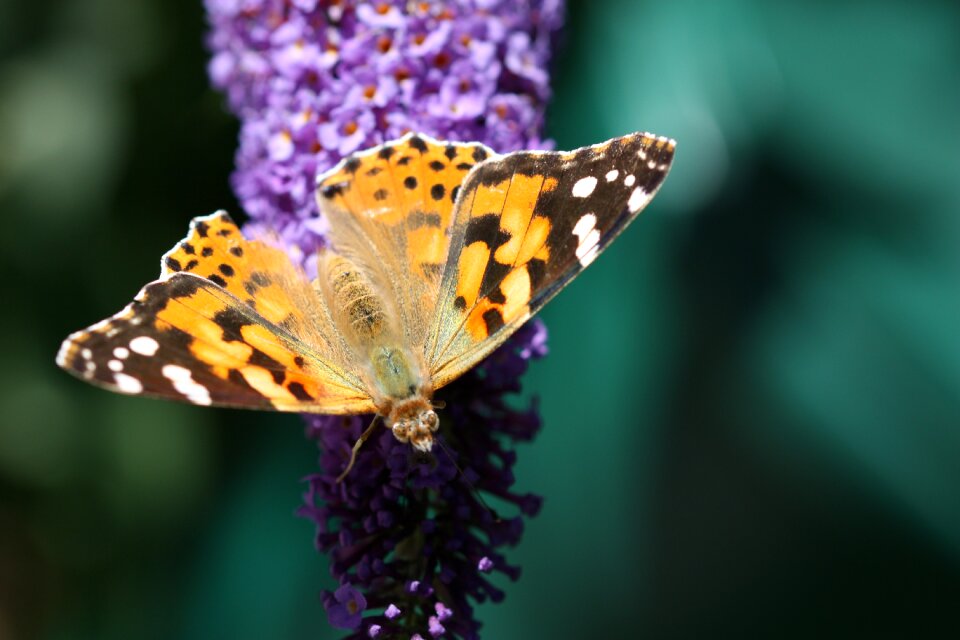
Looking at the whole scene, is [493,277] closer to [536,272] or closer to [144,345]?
[536,272]

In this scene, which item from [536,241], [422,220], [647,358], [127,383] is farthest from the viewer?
[647,358]

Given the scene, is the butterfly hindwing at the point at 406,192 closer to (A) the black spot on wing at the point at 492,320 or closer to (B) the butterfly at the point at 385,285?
(B) the butterfly at the point at 385,285

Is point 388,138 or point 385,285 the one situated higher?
point 388,138

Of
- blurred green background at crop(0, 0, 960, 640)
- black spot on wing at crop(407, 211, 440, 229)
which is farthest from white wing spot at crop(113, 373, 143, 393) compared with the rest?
blurred green background at crop(0, 0, 960, 640)

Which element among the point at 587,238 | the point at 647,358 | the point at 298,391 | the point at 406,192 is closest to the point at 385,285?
the point at 406,192

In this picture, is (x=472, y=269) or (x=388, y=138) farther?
(x=388, y=138)

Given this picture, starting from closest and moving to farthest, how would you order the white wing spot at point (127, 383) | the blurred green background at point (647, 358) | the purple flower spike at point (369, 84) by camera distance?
the white wing spot at point (127, 383) < the purple flower spike at point (369, 84) < the blurred green background at point (647, 358)

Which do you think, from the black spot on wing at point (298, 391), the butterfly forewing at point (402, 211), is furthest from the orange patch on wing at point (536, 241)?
the black spot on wing at point (298, 391)

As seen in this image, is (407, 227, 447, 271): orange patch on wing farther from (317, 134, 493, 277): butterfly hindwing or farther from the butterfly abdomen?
the butterfly abdomen
